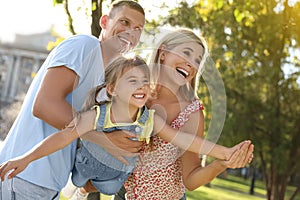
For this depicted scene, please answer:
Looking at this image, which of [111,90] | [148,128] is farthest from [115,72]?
[148,128]

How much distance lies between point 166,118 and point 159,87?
161 mm

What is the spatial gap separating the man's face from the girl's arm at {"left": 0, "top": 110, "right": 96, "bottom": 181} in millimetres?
522

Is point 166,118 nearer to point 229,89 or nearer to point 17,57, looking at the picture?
point 229,89

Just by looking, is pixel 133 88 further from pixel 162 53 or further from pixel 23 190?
pixel 23 190

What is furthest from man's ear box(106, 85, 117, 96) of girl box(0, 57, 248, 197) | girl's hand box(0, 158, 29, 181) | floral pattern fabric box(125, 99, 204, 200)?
girl's hand box(0, 158, 29, 181)

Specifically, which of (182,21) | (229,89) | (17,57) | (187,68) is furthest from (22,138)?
(17,57)

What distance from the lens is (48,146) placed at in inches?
121

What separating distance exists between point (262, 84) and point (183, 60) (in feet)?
56.0

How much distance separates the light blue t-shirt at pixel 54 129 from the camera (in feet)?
10.4

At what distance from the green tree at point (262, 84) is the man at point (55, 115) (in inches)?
495

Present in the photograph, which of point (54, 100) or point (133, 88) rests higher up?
point (133, 88)

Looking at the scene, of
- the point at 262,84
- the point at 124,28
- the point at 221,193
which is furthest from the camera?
the point at 221,193

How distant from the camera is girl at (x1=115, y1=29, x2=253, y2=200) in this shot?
11.1 ft

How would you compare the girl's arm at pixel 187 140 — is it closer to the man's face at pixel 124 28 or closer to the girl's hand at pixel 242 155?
the girl's hand at pixel 242 155
